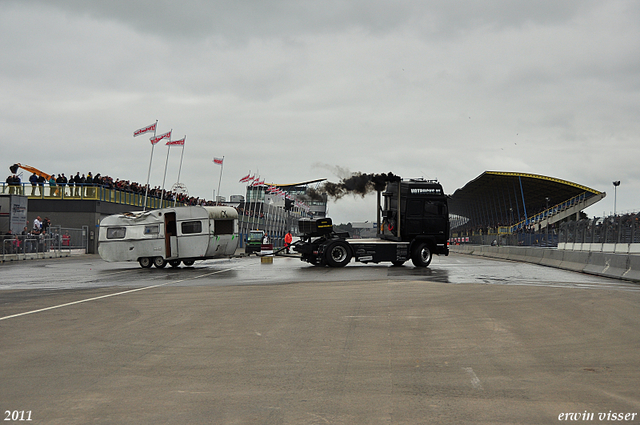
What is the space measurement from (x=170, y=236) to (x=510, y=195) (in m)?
78.2

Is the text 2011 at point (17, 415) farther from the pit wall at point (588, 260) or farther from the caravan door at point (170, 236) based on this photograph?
the caravan door at point (170, 236)

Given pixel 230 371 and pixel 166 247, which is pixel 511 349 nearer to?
pixel 230 371

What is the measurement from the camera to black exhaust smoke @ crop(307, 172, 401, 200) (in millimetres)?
28938

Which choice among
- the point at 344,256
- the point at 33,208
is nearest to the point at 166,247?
the point at 344,256

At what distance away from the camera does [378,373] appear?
6.39 meters

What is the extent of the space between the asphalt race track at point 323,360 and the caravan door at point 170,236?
1330 cm

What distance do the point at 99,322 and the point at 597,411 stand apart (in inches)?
297

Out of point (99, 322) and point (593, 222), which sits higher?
point (593, 222)

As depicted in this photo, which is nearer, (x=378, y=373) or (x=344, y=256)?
(x=378, y=373)

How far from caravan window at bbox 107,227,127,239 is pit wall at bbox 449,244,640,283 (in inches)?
740

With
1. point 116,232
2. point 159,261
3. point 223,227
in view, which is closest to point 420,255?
point 223,227

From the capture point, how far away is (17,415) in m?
4.92

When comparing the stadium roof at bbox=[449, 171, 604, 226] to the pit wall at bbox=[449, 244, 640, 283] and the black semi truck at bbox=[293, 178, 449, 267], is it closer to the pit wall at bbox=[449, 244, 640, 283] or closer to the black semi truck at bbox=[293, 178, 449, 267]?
the pit wall at bbox=[449, 244, 640, 283]

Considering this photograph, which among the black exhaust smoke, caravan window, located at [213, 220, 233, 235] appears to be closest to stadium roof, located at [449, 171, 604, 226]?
the black exhaust smoke
